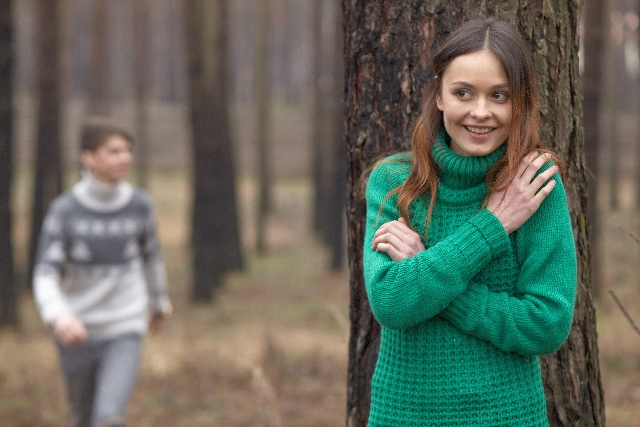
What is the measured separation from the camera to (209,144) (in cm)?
1320

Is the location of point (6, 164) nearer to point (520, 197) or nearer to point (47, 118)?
point (47, 118)

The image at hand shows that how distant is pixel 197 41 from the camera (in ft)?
42.2

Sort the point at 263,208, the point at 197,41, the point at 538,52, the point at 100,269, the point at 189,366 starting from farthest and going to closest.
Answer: the point at 263,208, the point at 197,41, the point at 189,366, the point at 100,269, the point at 538,52

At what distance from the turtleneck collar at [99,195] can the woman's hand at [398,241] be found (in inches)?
121

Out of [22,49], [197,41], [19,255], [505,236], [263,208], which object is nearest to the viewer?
[505,236]

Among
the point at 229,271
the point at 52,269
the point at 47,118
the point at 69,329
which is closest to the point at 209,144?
the point at 47,118

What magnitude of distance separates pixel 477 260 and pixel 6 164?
9.17 m

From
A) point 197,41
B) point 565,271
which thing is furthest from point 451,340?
point 197,41

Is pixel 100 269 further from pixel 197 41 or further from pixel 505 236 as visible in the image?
pixel 197 41

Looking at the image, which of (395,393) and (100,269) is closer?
(395,393)

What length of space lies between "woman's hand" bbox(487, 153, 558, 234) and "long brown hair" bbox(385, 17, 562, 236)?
27 mm

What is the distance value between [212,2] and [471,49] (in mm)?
11403

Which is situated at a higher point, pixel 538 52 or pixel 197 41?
pixel 197 41

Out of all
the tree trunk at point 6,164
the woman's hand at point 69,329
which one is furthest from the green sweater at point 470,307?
the tree trunk at point 6,164
